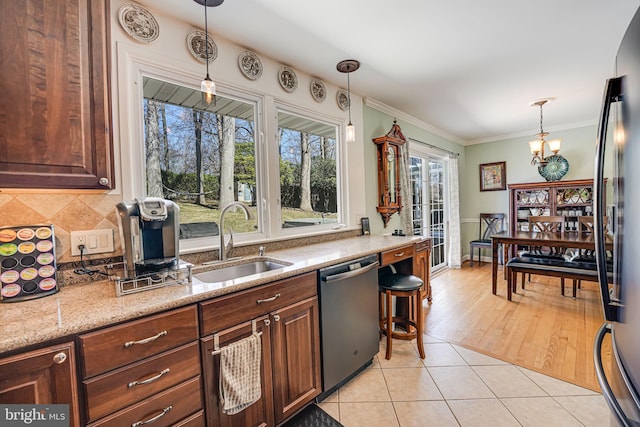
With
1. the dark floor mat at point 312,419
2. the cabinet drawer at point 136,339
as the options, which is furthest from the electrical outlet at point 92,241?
the dark floor mat at point 312,419

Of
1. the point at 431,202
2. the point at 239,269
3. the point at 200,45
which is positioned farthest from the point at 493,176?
the point at 200,45

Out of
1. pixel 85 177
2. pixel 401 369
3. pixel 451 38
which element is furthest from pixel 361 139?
pixel 85 177

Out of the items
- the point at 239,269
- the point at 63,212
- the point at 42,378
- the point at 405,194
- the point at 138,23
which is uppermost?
the point at 138,23

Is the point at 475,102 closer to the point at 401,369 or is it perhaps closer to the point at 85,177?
the point at 401,369

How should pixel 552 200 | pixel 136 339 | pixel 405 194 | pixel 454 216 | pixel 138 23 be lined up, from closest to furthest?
pixel 136 339
pixel 138 23
pixel 405 194
pixel 552 200
pixel 454 216

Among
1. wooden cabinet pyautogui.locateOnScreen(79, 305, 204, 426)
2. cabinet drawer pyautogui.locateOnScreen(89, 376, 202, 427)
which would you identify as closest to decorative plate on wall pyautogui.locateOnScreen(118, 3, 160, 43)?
wooden cabinet pyautogui.locateOnScreen(79, 305, 204, 426)

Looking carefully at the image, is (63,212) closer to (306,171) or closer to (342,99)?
(306,171)

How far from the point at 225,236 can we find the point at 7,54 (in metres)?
1.24

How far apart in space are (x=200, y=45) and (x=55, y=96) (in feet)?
3.31

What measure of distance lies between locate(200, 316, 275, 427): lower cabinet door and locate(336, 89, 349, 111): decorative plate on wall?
7.30 feet

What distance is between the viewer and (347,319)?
6.08 feet

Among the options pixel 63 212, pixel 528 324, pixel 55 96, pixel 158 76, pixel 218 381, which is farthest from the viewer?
pixel 528 324

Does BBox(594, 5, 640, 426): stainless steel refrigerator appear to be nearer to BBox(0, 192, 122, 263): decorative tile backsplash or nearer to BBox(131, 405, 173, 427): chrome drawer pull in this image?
BBox(131, 405, 173, 427): chrome drawer pull

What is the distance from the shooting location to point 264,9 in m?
1.68
